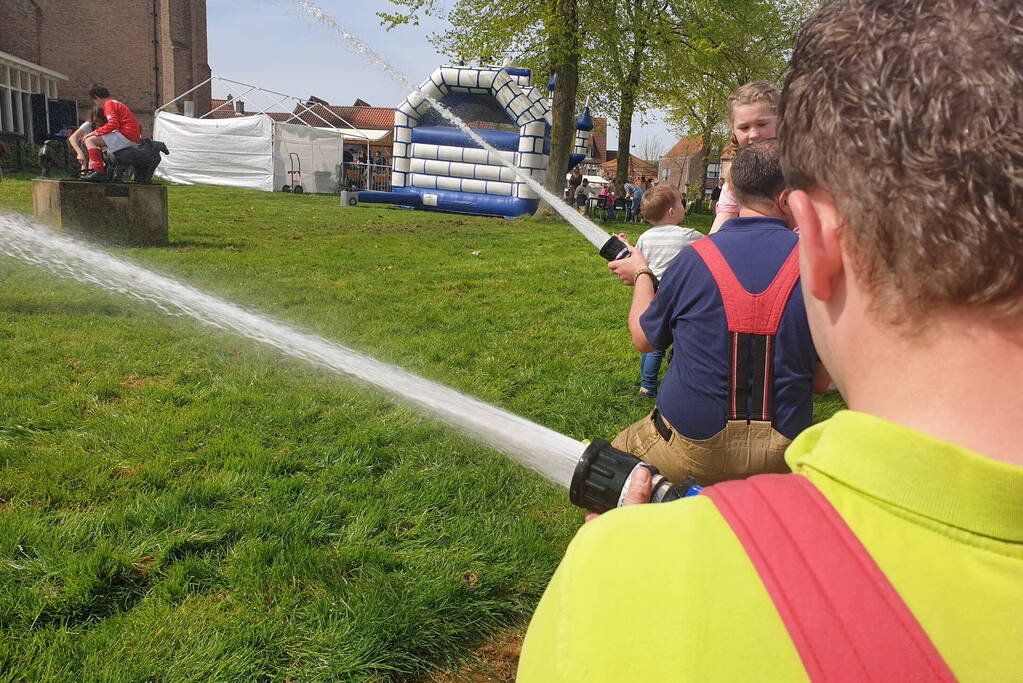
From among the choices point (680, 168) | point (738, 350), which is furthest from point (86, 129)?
point (680, 168)

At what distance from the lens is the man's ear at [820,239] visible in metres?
0.86

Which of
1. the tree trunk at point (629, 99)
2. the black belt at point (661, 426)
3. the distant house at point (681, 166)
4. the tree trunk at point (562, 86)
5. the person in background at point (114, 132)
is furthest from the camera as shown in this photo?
the distant house at point (681, 166)

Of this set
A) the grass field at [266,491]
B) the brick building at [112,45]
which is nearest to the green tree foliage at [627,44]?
the grass field at [266,491]

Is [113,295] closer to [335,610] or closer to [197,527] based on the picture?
[197,527]

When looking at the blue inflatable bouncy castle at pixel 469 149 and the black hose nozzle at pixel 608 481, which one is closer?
the black hose nozzle at pixel 608 481

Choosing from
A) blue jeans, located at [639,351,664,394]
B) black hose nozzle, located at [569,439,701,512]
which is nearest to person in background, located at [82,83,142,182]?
blue jeans, located at [639,351,664,394]

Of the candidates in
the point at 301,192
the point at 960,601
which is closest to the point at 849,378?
the point at 960,601

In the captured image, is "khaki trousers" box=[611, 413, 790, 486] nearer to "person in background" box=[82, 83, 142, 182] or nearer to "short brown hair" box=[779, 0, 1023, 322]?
"short brown hair" box=[779, 0, 1023, 322]

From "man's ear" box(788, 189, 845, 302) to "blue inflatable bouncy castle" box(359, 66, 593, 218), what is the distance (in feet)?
64.9

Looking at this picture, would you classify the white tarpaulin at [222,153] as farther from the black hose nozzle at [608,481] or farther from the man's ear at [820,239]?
the man's ear at [820,239]

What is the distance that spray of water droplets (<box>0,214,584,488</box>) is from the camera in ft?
9.18

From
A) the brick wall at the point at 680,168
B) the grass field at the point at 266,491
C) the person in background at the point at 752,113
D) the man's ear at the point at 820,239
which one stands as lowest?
the grass field at the point at 266,491

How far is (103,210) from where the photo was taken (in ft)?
34.7

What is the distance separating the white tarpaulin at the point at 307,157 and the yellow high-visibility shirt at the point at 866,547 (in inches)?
1138
